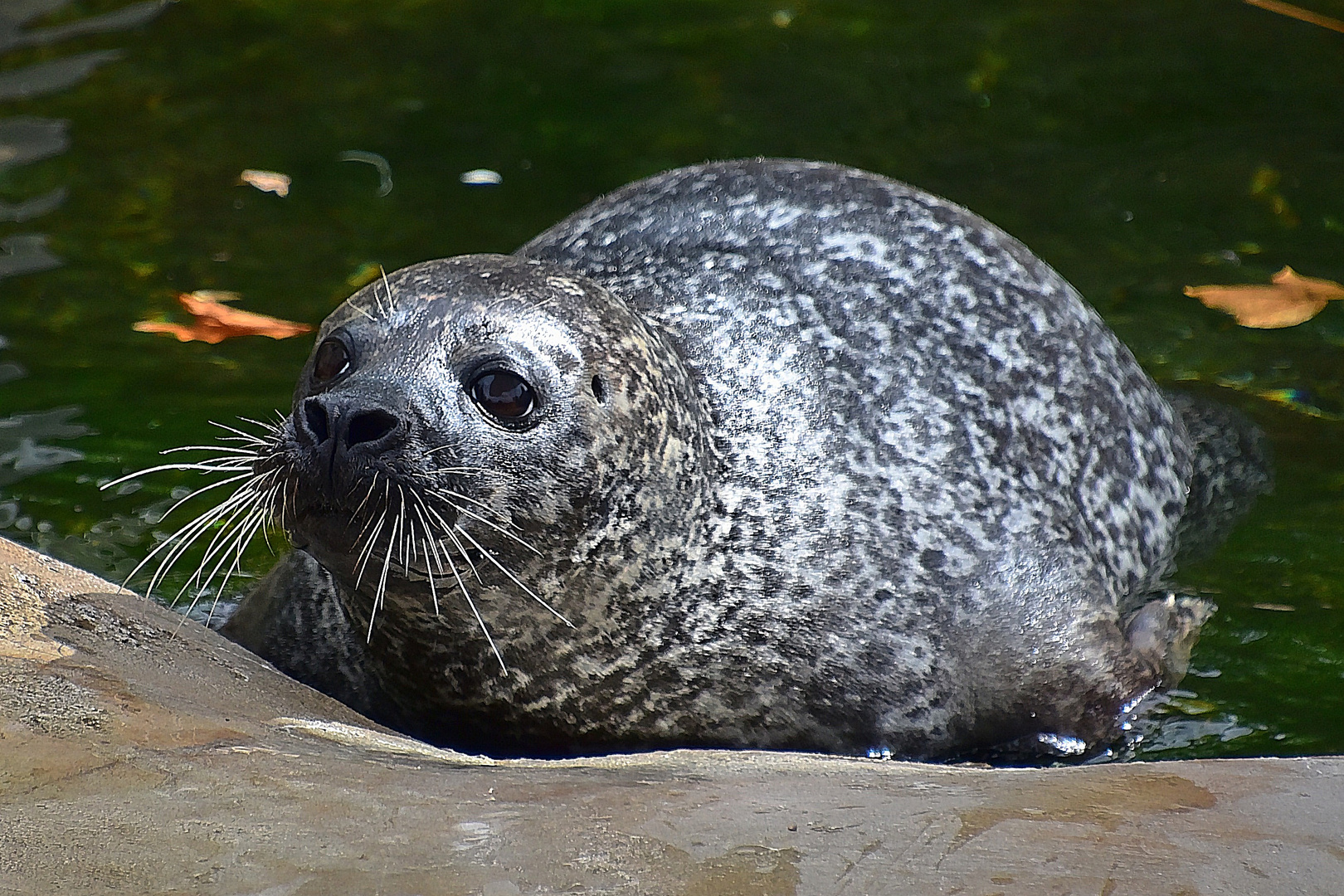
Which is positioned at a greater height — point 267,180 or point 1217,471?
point 267,180

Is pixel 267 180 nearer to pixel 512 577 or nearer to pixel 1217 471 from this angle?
pixel 1217 471

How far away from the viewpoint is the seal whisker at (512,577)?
3.38 m

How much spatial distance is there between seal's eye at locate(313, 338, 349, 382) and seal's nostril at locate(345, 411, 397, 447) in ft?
0.81

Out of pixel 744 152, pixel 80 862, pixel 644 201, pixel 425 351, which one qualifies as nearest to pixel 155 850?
pixel 80 862

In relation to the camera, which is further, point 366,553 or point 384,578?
point 384,578

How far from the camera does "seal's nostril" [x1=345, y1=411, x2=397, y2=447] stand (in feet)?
10.8

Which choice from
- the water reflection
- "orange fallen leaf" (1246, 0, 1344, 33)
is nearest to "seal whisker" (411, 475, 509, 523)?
the water reflection

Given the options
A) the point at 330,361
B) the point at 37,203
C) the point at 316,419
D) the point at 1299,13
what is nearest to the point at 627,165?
the point at 37,203

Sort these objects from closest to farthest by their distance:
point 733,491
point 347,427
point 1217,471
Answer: point 347,427 → point 733,491 → point 1217,471

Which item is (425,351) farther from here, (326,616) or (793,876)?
(793,876)

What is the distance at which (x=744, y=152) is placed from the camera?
7.89m

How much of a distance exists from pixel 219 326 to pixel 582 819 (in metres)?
4.54

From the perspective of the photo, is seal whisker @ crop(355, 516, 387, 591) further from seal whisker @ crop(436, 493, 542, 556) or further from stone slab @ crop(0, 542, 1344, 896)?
stone slab @ crop(0, 542, 1344, 896)

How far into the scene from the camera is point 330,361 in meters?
3.54
